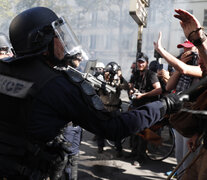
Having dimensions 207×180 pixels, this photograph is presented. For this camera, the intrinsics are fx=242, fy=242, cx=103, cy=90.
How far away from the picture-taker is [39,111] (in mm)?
1409

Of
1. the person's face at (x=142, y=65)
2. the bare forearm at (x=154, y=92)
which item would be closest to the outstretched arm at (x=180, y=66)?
the bare forearm at (x=154, y=92)

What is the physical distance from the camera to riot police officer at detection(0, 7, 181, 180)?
1.41 metres

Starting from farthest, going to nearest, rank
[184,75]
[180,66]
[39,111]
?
[184,75]
[180,66]
[39,111]

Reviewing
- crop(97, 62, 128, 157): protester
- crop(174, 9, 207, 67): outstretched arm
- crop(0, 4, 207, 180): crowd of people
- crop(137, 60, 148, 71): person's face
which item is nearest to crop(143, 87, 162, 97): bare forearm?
crop(137, 60, 148, 71): person's face

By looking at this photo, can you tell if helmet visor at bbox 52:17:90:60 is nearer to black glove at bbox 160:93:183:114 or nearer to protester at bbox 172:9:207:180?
black glove at bbox 160:93:183:114

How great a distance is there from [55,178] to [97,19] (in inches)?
1713

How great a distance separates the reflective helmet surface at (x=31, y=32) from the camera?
1.58 m

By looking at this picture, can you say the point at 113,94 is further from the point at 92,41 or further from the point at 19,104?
the point at 92,41

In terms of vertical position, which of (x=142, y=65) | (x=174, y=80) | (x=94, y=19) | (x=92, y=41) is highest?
(x=174, y=80)

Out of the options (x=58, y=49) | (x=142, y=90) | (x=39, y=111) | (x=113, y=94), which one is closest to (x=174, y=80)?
(x=142, y=90)

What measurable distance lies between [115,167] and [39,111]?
309 cm

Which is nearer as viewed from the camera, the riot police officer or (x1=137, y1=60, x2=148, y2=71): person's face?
the riot police officer

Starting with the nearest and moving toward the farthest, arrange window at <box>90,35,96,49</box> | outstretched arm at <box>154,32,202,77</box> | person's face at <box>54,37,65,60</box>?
person's face at <box>54,37,65,60</box> < outstretched arm at <box>154,32,202,77</box> < window at <box>90,35,96,49</box>

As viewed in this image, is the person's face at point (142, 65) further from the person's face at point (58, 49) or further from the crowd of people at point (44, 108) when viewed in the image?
the person's face at point (58, 49)
